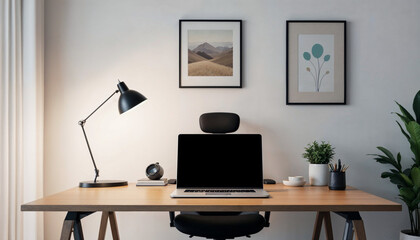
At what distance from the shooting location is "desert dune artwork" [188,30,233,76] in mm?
2910

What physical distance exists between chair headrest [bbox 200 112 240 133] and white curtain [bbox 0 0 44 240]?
1.18 metres

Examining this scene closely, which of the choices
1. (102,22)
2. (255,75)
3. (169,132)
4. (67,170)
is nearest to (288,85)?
(255,75)

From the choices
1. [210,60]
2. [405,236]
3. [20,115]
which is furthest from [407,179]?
[20,115]

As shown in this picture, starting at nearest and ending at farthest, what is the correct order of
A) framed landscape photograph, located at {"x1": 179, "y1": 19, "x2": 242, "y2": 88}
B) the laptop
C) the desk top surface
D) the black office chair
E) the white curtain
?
the desk top surface → the black office chair → the laptop → the white curtain → framed landscape photograph, located at {"x1": 179, "y1": 19, "x2": 242, "y2": 88}

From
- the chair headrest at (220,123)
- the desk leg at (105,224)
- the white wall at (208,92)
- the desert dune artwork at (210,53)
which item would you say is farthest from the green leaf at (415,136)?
the desk leg at (105,224)

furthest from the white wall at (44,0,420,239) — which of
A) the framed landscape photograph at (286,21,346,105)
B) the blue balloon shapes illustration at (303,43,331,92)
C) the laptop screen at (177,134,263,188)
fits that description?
the laptop screen at (177,134,263,188)

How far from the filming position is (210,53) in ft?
9.55

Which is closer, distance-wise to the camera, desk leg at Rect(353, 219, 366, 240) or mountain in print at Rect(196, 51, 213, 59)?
desk leg at Rect(353, 219, 366, 240)

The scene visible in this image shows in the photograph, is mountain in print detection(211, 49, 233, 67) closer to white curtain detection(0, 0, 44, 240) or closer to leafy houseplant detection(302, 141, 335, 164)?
leafy houseplant detection(302, 141, 335, 164)

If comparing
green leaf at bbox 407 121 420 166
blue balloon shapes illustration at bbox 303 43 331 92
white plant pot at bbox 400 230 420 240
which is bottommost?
white plant pot at bbox 400 230 420 240

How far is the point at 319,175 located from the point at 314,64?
2.77ft

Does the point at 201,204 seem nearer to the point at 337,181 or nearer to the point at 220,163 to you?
the point at 220,163

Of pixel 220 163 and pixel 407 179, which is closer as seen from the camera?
pixel 220 163

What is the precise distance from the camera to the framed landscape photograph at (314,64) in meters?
2.91
